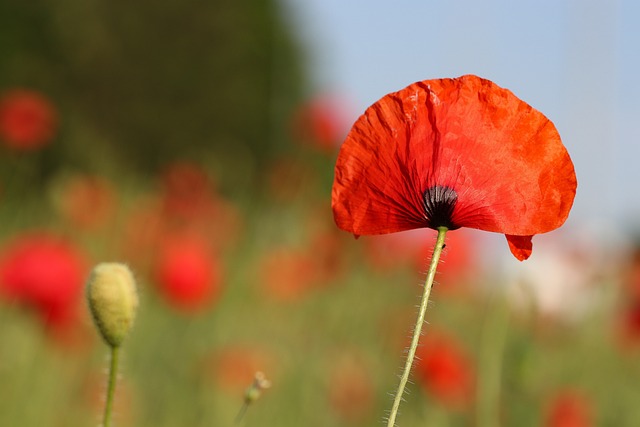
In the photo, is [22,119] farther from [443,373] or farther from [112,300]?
[112,300]

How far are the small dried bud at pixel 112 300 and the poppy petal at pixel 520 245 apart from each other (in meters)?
0.26

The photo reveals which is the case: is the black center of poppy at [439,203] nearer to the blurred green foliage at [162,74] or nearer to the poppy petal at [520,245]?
the poppy petal at [520,245]

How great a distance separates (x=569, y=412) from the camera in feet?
5.07

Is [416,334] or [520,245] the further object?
[520,245]

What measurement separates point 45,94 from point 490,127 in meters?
5.81

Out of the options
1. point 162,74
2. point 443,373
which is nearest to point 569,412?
point 443,373

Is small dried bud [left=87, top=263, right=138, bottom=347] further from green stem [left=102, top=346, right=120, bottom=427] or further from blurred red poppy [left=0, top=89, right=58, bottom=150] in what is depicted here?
blurred red poppy [left=0, top=89, right=58, bottom=150]

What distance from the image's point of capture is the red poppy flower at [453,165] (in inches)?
24.5

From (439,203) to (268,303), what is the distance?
9.63 ft

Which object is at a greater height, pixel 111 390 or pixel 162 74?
pixel 162 74

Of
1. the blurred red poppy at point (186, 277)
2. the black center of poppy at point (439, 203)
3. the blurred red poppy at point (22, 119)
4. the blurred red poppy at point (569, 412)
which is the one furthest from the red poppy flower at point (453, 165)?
the blurred red poppy at point (22, 119)

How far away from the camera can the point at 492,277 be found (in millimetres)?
3928

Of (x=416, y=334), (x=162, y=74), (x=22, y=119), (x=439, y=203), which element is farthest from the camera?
(x=162, y=74)

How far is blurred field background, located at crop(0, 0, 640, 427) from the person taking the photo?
2074 mm
